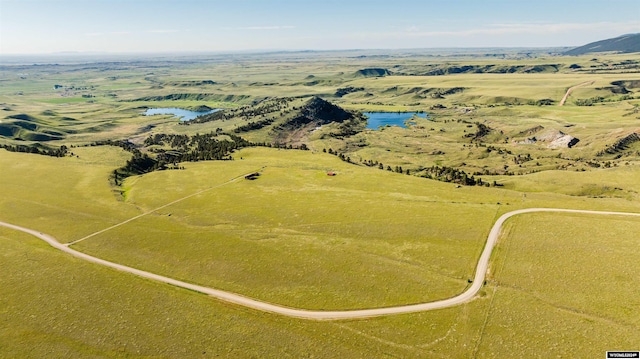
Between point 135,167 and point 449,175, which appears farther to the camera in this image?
point 135,167

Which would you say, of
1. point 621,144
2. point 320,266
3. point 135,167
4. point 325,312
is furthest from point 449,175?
point 135,167

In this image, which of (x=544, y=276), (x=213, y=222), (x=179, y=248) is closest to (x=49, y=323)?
(x=179, y=248)

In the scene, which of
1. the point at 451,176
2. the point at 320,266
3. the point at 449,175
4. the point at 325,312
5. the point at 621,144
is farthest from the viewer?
the point at 621,144

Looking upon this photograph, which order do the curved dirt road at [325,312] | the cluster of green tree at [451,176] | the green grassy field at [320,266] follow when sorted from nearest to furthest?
the green grassy field at [320,266], the curved dirt road at [325,312], the cluster of green tree at [451,176]

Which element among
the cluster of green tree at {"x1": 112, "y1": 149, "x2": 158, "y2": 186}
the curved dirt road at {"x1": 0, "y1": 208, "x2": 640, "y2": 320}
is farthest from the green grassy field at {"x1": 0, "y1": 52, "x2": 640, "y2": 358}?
the cluster of green tree at {"x1": 112, "y1": 149, "x2": 158, "y2": 186}

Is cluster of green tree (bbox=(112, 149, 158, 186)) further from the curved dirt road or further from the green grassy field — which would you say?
the curved dirt road

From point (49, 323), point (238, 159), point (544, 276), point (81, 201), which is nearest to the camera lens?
point (49, 323)

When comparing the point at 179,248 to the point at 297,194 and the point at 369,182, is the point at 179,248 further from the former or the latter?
the point at 369,182

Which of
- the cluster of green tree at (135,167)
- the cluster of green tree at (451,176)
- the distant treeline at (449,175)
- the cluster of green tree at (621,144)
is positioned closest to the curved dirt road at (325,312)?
the cluster of green tree at (451,176)

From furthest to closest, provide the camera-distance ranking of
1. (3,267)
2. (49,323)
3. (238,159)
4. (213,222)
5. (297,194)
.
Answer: (238,159) → (297,194) → (213,222) → (3,267) → (49,323)

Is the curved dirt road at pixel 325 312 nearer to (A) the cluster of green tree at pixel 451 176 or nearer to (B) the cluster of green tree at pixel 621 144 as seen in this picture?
(A) the cluster of green tree at pixel 451 176

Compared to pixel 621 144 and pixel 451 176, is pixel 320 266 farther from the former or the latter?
→ pixel 621 144
